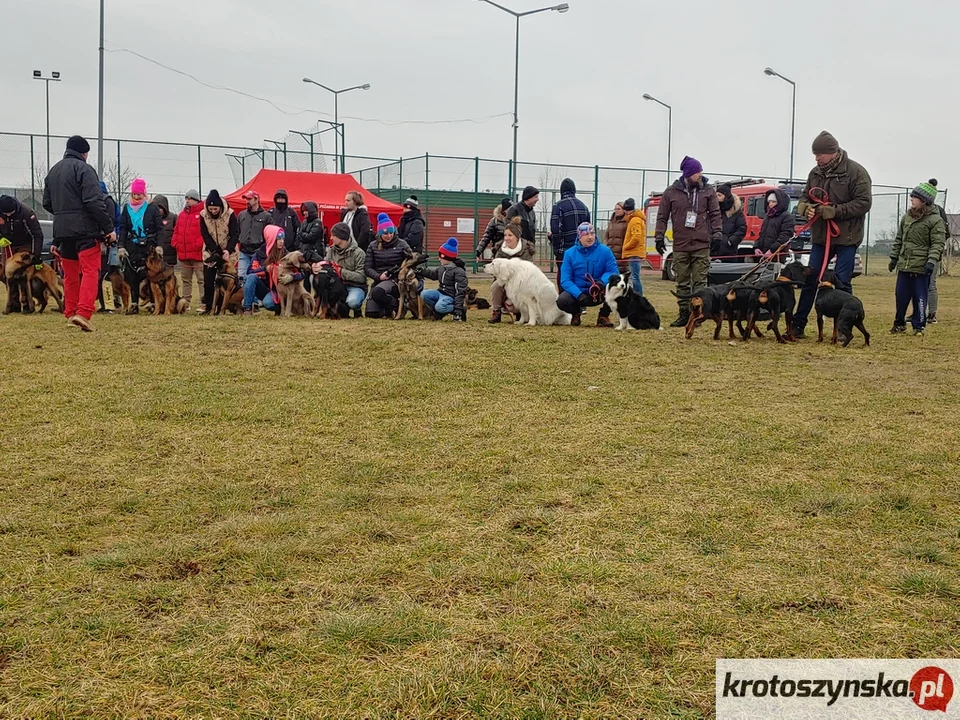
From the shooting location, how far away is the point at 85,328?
9.66 metres

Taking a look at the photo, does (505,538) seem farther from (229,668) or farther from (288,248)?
(288,248)

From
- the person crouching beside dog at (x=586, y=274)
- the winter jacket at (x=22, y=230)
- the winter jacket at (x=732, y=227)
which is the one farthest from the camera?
the winter jacket at (x=732, y=227)

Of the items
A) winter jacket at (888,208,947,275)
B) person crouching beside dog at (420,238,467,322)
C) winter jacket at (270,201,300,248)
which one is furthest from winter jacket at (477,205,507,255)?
winter jacket at (888,208,947,275)

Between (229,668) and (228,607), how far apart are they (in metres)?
0.39

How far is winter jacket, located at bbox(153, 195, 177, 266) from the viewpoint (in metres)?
12.1

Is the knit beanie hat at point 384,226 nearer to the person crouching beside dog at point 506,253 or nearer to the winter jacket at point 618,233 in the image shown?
the person crouching beside dog at point 506,253

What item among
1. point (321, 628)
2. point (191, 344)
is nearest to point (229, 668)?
point (321, 628)

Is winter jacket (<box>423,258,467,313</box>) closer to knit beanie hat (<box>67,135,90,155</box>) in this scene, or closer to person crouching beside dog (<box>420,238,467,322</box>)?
person crouching beside dog (<box>420,238,467,322</box>)

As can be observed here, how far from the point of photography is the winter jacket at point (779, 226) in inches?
520

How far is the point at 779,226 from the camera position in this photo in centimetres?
1327

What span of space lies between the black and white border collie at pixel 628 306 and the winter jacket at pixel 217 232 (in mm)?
5315

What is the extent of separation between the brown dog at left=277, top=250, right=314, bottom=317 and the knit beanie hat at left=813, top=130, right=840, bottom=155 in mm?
6351

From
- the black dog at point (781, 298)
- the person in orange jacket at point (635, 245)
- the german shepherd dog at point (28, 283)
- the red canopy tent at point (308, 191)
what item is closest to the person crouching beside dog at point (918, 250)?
the black dog at point (781, 298)

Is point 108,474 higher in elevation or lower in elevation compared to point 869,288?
lower
